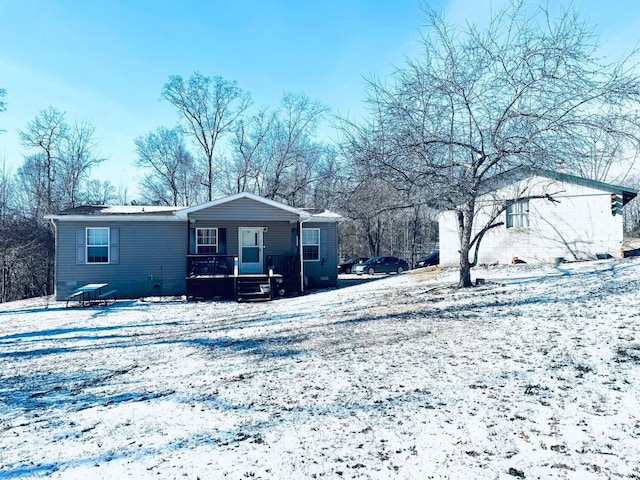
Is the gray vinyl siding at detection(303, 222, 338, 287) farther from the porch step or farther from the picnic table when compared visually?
the picnic table

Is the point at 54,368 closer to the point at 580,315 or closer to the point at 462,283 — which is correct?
the point at 580,315

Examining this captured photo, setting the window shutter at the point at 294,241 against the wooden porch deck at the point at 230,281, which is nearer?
the wooden porch deck at the point at 230,281

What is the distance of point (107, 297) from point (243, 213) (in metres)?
5.89

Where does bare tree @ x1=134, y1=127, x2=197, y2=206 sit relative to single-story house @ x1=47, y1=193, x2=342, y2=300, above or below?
above

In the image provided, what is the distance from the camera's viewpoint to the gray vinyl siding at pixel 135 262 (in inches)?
584

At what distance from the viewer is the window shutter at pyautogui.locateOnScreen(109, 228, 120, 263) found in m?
15.1

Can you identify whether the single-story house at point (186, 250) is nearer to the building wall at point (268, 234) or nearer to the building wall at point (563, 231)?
the building wall at point (268, 234)

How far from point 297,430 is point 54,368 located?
5149 millimetres

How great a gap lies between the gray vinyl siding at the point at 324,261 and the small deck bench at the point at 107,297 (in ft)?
24.8

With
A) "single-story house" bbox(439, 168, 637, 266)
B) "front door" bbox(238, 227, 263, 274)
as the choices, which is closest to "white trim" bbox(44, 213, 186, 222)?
"front door" bbox(238, 227, 263, 274)

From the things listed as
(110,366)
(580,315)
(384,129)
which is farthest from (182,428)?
(384,129)

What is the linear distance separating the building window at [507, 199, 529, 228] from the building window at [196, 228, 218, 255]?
13.0 metres

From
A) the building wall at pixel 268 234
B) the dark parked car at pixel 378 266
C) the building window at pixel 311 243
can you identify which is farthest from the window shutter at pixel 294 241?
the dark parked car at pixel 378 266

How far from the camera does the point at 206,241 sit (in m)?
16.0
